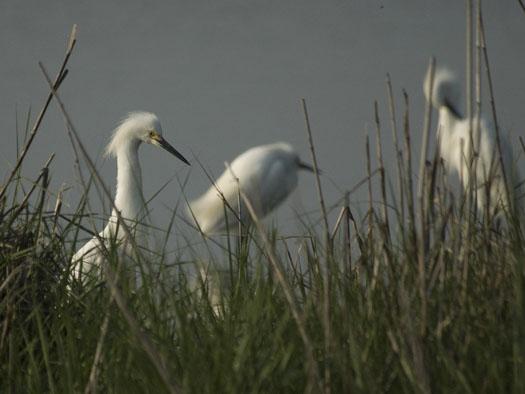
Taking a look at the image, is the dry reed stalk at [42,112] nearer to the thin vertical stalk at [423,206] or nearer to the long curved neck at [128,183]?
the thin vertical stalk at [423,206]

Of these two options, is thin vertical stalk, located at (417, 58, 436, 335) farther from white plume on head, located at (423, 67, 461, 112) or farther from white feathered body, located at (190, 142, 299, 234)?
white plume on head, located at (423, 67, 461, 112)

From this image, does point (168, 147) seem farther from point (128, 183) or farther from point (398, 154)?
point (398, 154)

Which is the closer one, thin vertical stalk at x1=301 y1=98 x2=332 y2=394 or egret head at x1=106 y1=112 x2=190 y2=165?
thin vertical stalk at x1=301 y1=98 x2=332 y2=394

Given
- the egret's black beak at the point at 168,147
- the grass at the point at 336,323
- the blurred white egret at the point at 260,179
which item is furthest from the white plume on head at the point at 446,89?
the grass at the point at 336,323

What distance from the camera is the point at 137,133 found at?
6.19 m

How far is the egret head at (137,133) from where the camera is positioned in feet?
20.0

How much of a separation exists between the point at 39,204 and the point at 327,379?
3.70ft

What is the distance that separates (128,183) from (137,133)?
92 centimetres

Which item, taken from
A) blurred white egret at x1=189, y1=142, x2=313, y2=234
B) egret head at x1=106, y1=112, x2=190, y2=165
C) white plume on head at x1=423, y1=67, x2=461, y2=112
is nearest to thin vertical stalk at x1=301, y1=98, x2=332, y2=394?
egret head at x1=106, y1=112, x2=190, y2=165

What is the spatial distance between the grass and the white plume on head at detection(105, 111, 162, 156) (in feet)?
14.0

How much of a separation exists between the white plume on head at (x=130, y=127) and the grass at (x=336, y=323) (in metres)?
4.26

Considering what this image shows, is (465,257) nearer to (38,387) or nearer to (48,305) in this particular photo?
(38,387)

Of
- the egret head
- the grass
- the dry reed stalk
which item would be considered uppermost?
the egret head

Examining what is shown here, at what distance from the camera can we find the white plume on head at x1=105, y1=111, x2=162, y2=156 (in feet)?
20.0
